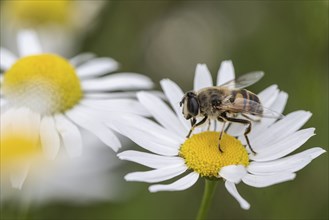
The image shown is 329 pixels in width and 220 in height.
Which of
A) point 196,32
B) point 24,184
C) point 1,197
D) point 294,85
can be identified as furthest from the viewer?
point 196,32

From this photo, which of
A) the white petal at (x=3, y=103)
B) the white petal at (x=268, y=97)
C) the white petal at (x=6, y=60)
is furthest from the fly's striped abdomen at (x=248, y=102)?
the white petal at (x=6, y=60)

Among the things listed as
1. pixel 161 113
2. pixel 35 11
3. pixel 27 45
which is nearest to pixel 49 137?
pixel 161 113

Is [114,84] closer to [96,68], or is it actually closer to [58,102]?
[96,68]

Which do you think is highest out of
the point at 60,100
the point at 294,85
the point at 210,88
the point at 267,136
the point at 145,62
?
the point at 145,62

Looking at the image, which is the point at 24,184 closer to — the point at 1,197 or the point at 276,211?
the point at 1,197

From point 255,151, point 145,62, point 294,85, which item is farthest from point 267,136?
point 145,62

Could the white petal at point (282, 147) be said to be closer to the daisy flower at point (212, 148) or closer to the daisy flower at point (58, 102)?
the daisy flower at point (212, 148)

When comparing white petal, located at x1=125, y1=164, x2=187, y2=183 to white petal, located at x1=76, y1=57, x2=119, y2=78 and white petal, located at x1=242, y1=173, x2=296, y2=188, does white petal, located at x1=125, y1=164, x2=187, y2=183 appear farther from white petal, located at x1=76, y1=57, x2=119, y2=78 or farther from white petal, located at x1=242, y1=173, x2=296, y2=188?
white petal, located at x1=76, y1=57, x2=119, y2=78
